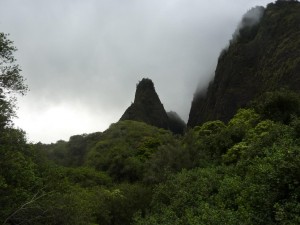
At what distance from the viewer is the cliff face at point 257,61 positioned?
192 ft

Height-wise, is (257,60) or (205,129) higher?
(257,60)

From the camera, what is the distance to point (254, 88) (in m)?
69.0

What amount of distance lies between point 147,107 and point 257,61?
42.2m

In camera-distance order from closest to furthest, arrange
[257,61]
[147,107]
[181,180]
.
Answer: [181,180] < [257,61] < [147,107]

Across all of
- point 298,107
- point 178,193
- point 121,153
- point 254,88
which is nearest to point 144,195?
point 178,193

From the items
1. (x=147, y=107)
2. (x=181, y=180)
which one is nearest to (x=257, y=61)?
(x=147, y=107)

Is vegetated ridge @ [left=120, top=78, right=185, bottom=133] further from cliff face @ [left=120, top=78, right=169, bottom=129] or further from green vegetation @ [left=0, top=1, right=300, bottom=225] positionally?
green vegetation @ [left=0, top=1, right=300, bottom=225]

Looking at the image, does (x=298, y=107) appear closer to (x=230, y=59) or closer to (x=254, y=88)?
(x=254, y=88)

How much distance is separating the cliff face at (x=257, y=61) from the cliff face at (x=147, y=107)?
779 inches

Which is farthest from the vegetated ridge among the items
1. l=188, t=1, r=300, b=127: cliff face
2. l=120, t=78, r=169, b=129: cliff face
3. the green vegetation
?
the green vegetation

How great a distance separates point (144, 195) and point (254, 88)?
43352mm

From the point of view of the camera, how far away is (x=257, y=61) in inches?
2835

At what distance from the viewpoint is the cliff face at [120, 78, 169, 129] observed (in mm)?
104500

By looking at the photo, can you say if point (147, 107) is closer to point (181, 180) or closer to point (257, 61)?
point (257, 61)
